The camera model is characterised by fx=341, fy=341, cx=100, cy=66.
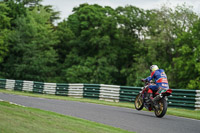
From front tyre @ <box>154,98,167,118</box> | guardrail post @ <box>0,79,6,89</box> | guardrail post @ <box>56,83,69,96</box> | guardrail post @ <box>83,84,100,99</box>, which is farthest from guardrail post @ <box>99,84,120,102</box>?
guardrail post @ <box>0,79,6,89</box>

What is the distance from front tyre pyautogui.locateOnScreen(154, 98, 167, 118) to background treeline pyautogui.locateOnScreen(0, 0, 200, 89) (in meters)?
25.1

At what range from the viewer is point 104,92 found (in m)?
23.0

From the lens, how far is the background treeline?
40909 mm

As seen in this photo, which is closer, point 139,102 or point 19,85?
point 139,102

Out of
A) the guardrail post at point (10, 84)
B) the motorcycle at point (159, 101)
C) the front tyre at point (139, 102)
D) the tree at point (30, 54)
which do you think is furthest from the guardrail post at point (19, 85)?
the motorcycle at point (159, 101)

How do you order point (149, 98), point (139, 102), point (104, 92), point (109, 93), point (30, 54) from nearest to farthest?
point (149, 98) → point (139, 102) → point (109, 93) → point (104, 92) → point (30, 54)

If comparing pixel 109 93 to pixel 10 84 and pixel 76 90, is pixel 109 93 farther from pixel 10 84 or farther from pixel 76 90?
pixel 10 84

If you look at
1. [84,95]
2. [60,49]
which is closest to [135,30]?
[60,49]

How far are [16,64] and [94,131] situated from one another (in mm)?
48508

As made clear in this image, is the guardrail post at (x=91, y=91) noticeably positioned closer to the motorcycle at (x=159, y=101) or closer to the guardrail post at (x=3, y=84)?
the motorcycle at (x=159, y=101)

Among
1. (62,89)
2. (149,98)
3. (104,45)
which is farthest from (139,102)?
(104,45)

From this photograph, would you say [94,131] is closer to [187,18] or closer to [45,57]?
[187,18]

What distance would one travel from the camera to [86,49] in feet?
171

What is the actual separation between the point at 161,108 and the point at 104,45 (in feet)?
122
